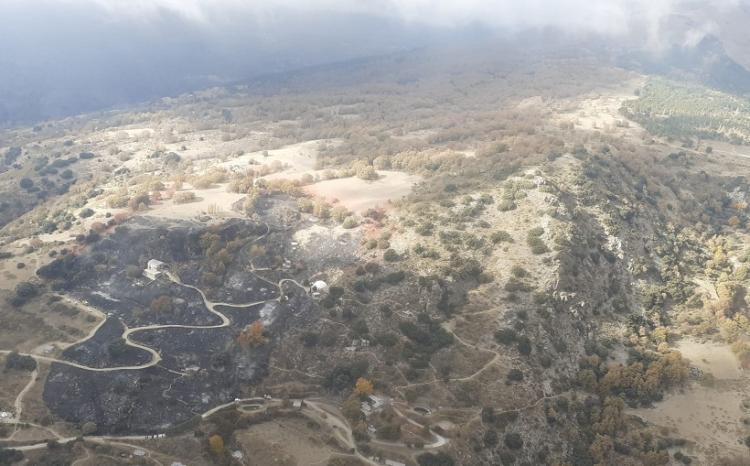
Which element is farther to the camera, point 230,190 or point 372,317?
point 230,190

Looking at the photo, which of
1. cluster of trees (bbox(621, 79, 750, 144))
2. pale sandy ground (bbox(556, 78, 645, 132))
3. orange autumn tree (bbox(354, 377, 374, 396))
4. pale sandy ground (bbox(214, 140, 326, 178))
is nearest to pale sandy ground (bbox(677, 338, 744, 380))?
orange autumn tree (bbox(354, 377, 374, 396))

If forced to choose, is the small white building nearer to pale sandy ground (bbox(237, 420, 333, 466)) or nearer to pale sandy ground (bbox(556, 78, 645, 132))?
pale sandy ground (bbox(237, 420, 333, 466))

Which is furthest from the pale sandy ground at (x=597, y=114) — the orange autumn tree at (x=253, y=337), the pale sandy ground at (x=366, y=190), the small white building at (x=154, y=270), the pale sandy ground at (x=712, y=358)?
the small white building at (x=154, y=270)

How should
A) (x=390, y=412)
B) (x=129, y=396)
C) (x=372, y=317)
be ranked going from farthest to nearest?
(x=372, y=317) < (x=129, y=396) < (x=390, y=412)

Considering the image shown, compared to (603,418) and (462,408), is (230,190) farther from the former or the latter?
(603,418)

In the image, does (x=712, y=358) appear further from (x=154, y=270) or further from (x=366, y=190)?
(x=154, y=270)

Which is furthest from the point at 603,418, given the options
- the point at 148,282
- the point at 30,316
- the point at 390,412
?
the point at 30,316
